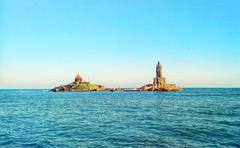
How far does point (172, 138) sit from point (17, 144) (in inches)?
655

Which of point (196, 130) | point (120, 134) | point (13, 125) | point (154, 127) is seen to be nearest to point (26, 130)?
point (13, 125)

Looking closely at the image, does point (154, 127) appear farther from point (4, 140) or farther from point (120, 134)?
point (4, 140)

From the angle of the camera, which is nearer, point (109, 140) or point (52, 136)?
point (109, 140)

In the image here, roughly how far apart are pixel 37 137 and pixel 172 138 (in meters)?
15.5

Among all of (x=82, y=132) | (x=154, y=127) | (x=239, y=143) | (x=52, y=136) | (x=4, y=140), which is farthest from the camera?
(x=154, y=127)

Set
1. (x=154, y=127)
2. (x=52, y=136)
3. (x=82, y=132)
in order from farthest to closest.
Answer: (x=154, y=127), (x=82, y=132), (x=52, y=136)

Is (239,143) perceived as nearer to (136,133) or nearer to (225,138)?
(225,138)

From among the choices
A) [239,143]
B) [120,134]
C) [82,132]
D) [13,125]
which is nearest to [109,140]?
[120,134]

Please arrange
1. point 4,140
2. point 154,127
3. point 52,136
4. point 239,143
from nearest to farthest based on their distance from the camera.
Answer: point 239,143 → point 4,140 → point 52,136 → point 154,127

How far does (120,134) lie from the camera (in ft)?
113

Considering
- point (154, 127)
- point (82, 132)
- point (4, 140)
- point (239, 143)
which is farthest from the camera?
point (154, 127)

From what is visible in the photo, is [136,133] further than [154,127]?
No

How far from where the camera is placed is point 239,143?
2933 cm

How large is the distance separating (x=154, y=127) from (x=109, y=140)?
35.8 feet
